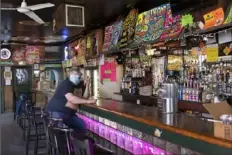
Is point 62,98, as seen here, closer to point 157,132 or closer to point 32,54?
point 157,132

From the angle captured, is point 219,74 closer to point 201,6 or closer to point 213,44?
point 213,44

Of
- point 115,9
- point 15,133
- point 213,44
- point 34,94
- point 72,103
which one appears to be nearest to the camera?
point 72,103

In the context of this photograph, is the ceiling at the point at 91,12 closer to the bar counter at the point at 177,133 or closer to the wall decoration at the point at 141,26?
the wall decoration at the point at 141,26

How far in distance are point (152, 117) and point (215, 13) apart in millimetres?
1752

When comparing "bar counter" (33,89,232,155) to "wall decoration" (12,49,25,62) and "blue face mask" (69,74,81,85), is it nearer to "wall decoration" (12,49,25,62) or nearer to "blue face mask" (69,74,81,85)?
"blue face mask" (69,74,81,85)

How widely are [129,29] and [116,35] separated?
0.62 meters

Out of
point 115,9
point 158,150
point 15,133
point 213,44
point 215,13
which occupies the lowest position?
point 15,133

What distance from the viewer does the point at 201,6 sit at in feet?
14.4

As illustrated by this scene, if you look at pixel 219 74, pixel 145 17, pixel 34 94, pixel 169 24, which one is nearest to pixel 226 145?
pixel 219 74

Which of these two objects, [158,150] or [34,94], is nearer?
[158,150]

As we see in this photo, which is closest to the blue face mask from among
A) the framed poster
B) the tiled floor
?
the tiled floor

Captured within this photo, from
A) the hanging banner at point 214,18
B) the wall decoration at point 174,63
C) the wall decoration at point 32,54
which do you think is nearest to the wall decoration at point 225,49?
the hanging banner at point 214,18

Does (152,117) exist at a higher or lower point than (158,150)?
higher

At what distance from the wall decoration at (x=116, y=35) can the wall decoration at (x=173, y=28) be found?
171 centimetres
